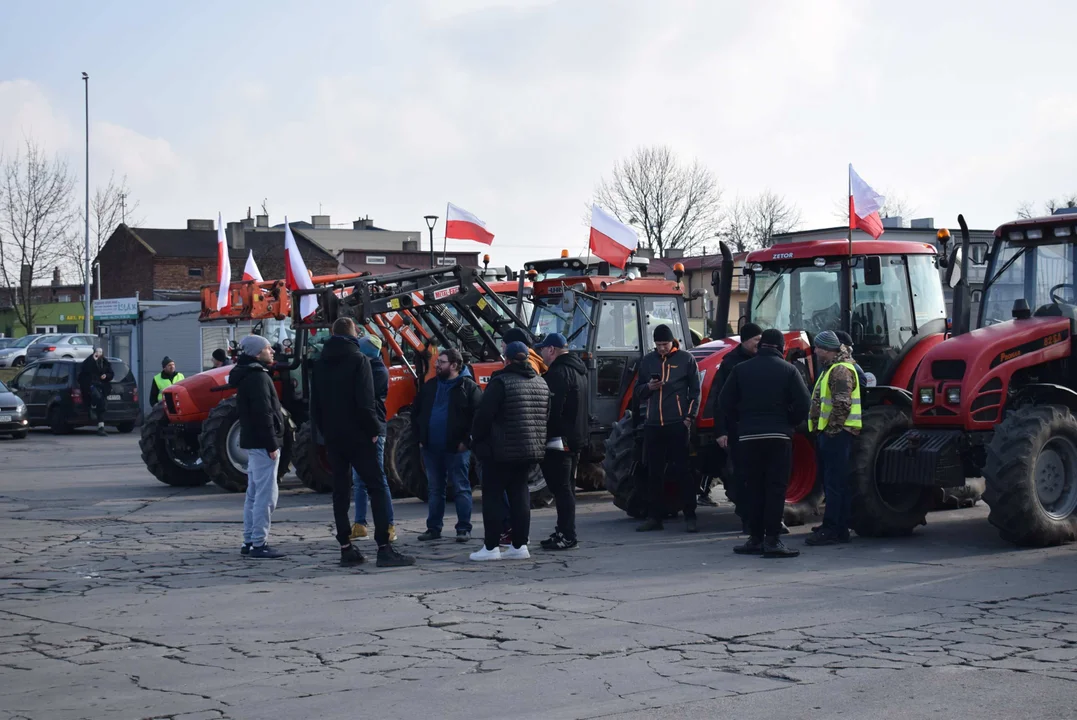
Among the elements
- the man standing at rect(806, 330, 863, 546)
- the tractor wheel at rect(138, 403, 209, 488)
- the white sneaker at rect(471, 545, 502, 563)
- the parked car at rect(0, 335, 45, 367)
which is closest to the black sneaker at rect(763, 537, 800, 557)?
the man standing at rect(806, 330, 863, 546)

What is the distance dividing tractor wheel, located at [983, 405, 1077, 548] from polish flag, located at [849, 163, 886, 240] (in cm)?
380

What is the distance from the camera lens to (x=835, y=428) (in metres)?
11.3

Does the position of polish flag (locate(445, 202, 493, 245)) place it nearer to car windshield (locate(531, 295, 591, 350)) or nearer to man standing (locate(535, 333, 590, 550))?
car windshield (locate(531, 295, 591, 350))

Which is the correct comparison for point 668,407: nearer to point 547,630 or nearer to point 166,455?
point 547,630

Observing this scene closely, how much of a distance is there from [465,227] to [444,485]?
6.41 meters

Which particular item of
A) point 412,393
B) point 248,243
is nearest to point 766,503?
point 412,393

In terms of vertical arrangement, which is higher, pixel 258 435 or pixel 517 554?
pixel 258 435

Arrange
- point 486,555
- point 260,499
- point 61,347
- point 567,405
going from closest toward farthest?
point 486,555
point 260,499
point 567,405
point 61,347

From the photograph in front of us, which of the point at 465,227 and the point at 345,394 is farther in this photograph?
A: the point at 465,227

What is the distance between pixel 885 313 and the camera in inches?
526

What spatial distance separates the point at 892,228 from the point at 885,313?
14.9 m

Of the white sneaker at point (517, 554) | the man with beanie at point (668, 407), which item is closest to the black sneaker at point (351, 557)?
the white sneaker at point (517, 554)

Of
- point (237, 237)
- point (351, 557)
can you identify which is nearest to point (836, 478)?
point (351, 557)

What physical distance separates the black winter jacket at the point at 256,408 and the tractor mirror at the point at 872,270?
577cm
